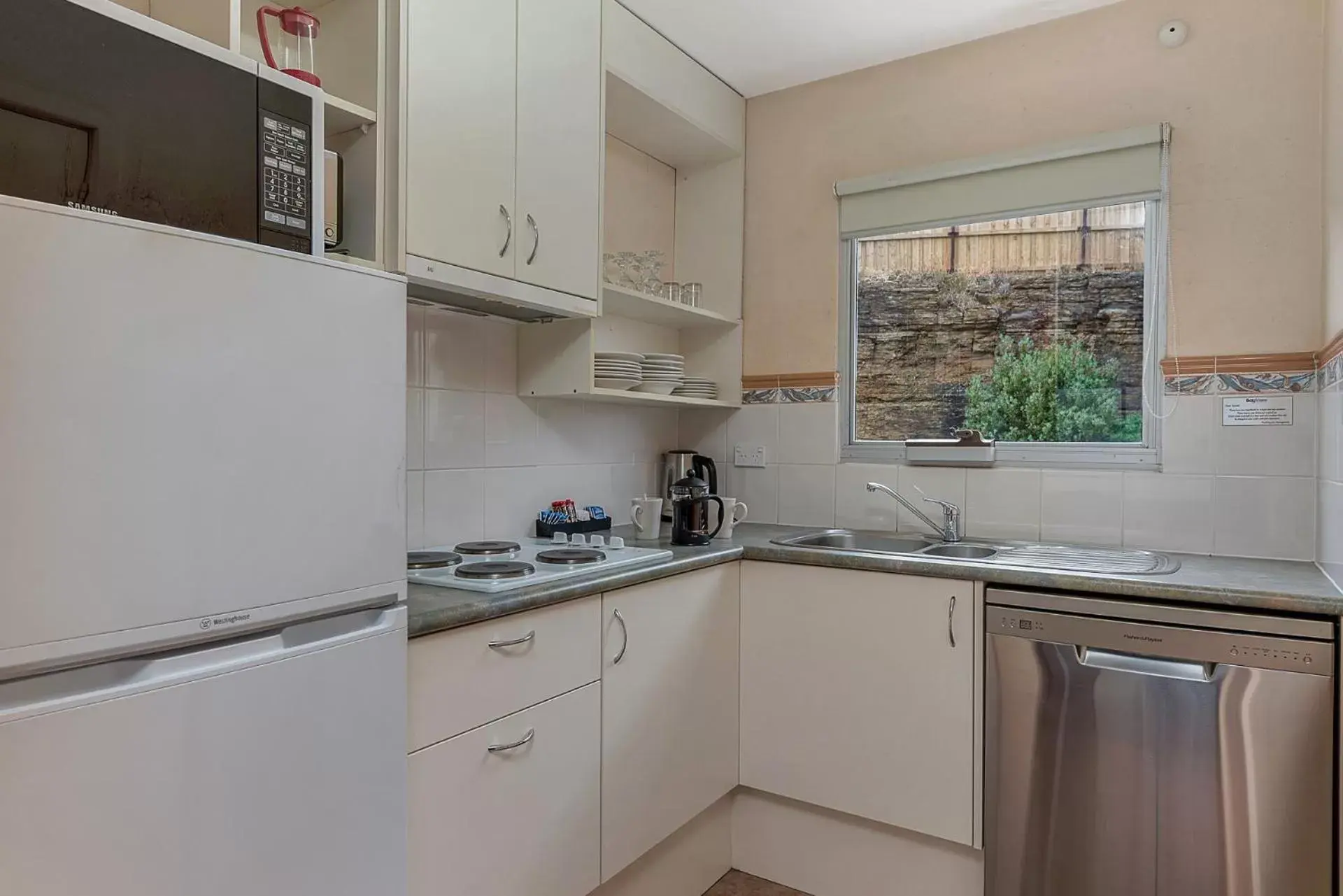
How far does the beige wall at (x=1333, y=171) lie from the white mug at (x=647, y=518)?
5.72ft

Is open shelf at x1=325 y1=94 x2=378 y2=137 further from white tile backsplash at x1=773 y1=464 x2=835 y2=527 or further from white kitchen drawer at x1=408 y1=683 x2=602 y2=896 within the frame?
white tile backsplash at x1=773 y1=464 x2=835 y2=527

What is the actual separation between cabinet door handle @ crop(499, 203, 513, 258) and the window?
1.37 metres

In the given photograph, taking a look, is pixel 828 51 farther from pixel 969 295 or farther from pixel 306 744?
pixel 306 744

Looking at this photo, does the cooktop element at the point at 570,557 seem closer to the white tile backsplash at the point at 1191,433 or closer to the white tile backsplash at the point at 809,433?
the white tile backsplash at the point at 809,433

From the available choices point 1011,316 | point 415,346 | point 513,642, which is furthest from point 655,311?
point 513,642

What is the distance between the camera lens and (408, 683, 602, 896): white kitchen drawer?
137 cm

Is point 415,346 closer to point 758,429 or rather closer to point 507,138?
point 507,138

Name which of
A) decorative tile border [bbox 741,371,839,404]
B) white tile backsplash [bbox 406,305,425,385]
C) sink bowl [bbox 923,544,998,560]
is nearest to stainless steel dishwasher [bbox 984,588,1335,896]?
sink bowl [bbox 923,544,998,560]

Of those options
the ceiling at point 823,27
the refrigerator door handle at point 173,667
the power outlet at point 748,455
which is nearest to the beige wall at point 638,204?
the ceiling at point 823,27

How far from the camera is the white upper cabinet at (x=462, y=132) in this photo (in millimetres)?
1610

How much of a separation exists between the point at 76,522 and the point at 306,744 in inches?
17.2

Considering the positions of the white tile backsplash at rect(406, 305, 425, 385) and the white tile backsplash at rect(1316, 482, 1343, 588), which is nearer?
the white tile backsplash at rect(1316, 482, 1343, 588)

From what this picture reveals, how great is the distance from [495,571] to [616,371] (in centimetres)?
85

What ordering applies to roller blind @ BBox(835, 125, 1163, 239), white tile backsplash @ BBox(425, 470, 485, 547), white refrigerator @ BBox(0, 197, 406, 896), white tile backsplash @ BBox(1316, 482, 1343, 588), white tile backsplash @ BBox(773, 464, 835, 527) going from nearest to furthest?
white refrigerator @ BBox(0, 197, 406, 896) → white tile backsplash @ BBox(1316, 482, 1343, 588) → white tile backsplash @ BBox(425, 470, 485, 547) → roller blind @ BBox(835, 125, 1163, 239) → white tile backsplash @ BBox(773, 464, 835, 527)
